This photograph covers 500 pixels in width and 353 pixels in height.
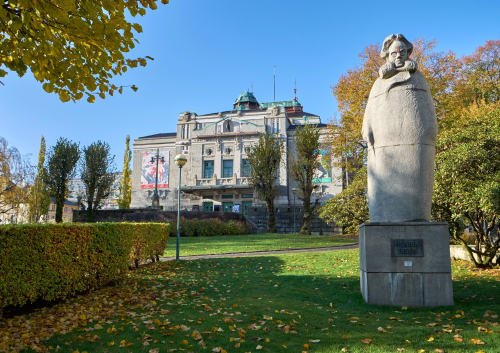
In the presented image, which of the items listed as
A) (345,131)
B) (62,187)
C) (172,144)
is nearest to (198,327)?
(345,131)

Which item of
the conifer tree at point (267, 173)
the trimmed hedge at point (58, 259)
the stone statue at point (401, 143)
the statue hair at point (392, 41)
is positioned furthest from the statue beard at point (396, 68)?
the conifer tree at point (267, 173)

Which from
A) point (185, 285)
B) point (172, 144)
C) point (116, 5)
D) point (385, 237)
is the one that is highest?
point (172, 144)

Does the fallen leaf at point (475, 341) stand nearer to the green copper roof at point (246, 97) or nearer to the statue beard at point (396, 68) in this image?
the statue beard at point (396, 68)

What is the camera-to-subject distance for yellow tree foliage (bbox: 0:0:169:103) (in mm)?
3925

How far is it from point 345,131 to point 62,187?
2730cm

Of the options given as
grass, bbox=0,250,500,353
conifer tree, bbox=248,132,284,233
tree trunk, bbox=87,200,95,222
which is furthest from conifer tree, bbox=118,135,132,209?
grass, bbox=0,250,500,353

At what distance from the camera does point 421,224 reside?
5855 millimetres

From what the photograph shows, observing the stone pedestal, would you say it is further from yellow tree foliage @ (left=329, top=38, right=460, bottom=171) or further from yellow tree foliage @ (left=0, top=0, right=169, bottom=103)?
yellow tree foliage @ (left=329, top=38, right=460, bottom=171)

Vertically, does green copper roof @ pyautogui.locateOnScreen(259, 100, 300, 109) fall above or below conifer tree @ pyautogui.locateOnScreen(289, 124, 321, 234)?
above

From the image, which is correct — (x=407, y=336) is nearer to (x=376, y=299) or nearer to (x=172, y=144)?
(x=376, y=299)

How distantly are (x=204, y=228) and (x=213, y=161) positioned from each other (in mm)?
19194

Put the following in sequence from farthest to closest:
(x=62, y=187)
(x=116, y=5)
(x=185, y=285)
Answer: (x=62, y=187), (x=185, y=285), (x=116, y=5)

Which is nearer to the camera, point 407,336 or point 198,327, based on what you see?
point 407,336

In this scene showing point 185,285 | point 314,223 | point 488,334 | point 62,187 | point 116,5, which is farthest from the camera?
point 62,187
